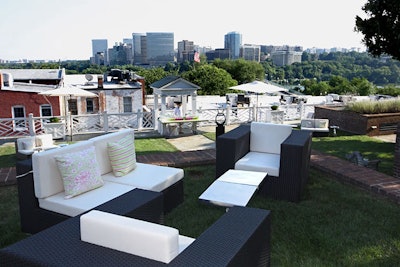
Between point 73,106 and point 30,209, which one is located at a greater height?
point 30,209

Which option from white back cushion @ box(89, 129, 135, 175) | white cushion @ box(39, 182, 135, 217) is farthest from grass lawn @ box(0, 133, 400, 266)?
white back cushion @ box(89, 129, 135, 175)

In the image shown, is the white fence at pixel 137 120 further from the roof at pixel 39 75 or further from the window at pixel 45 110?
the roof at pixel 39 75

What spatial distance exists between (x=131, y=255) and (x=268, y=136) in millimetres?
4260

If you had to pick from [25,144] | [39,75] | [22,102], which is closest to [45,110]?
[22,102]

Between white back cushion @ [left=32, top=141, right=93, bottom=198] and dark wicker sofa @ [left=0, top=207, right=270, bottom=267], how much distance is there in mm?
1279

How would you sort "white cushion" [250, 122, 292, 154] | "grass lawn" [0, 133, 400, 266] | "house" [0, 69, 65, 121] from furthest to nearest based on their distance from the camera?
"house" [0, 69, 65, 121] < "white cushion" [250, 122, 292, 154] < "grass lawn" [0, 133, 400, 266]

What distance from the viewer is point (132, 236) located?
207cm

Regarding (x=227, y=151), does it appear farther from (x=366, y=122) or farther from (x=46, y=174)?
(x=366, y=122)

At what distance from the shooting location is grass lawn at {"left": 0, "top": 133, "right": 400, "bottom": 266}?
3516 millimetres

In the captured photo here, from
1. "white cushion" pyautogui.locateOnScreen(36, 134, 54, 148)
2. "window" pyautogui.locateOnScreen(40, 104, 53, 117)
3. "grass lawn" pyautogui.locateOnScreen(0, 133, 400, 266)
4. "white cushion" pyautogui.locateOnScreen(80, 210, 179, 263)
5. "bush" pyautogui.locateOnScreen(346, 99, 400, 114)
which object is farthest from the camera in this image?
"window" pyautogui.locateOnScreen(40, 104, 53, 117)

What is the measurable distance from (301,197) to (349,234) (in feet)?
3.90

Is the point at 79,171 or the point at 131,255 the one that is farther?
the point at 79,171

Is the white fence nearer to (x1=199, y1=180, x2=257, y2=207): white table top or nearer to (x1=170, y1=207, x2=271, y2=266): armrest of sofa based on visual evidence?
(x1=199, y1=180, x2=257, y2=207): white table top

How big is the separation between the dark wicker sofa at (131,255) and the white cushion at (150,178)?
169 cm
